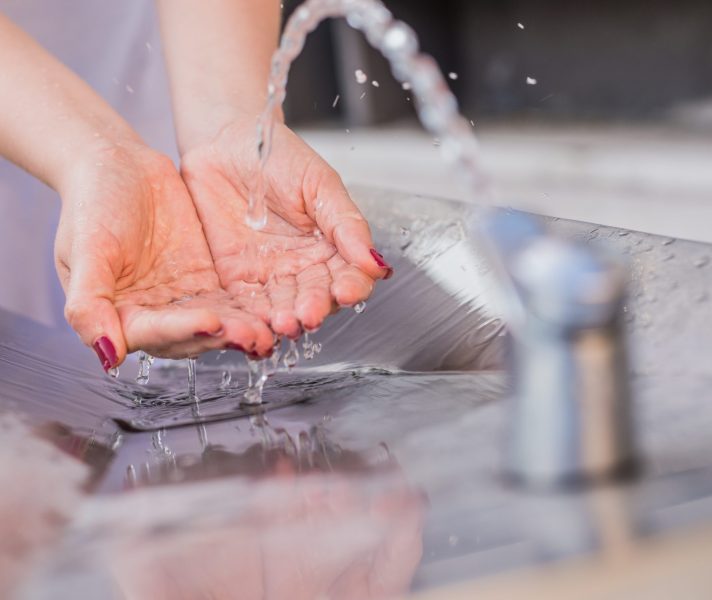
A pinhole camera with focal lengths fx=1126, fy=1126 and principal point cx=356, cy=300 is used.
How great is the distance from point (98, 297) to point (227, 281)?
0.41 ft

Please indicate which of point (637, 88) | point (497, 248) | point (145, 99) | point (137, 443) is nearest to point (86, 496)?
point (137, 443)

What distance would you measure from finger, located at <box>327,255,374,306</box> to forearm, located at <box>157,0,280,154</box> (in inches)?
8.6

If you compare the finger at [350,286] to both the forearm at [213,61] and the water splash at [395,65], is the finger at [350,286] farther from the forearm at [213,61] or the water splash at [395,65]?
the forearm at [213,61]

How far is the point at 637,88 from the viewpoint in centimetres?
222

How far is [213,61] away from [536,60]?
1625 mm

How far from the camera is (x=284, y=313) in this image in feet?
2.02

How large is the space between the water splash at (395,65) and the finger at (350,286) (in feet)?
0.29

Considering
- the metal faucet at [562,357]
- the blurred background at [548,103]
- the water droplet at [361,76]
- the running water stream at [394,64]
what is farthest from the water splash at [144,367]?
the water droplet at [361,76]

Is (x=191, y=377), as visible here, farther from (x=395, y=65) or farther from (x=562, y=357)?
(x=562, y=357)

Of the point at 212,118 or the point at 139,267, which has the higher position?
the point at 212,118

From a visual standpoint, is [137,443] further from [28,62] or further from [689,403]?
[28,62]

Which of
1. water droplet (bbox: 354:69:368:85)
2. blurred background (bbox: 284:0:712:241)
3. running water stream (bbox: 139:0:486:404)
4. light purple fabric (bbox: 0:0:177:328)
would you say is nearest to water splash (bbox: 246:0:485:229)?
running water stream (bbox: 139:0:486:404)

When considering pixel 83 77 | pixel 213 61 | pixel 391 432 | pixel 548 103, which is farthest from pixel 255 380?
pixel 548 103

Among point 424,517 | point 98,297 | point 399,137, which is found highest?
point 399,137
